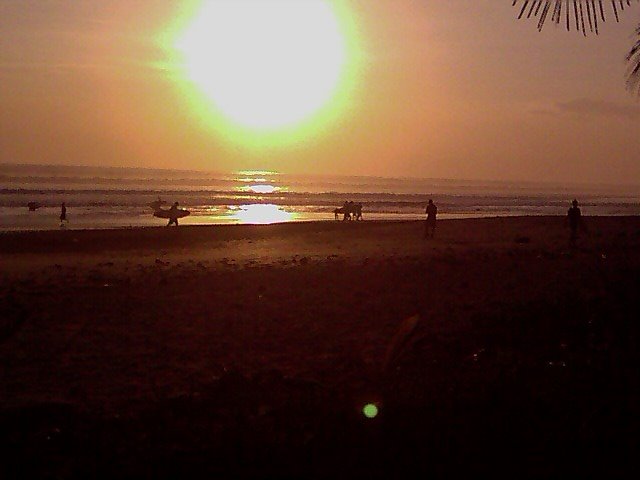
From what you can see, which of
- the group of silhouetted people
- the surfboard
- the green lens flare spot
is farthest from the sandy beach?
the surfboard

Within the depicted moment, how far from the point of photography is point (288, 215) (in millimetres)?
52188

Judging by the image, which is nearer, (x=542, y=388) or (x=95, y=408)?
(x=542, y=388)

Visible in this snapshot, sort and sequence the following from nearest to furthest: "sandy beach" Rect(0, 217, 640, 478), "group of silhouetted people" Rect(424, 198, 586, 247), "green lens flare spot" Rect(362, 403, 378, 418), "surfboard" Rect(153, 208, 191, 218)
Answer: "sandy beach" Rect(0, 217, 640, 478) → "green lens flare spot" Rect(362, 403, 378, 418) → "group of silhouetted people" Rect(424, 198, 586, 247) → "surfboard" Rect(153, 208, 191, 218)

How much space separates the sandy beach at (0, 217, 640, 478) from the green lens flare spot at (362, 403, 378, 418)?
5 centimetres

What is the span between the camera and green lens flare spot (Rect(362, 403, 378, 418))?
5.96 metres

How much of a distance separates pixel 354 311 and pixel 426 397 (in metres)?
4.96

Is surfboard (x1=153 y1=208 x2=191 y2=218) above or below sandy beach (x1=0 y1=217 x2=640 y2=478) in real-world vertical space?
below

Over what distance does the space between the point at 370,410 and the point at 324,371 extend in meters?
2.05

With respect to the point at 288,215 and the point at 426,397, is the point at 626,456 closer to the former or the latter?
the point at 426,397

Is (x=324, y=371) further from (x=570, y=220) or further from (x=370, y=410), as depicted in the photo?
(x=570, y=220)

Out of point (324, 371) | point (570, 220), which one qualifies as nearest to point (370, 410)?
point (324, 371)

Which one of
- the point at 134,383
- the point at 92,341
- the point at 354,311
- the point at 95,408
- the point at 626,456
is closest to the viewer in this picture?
the point at 626,456

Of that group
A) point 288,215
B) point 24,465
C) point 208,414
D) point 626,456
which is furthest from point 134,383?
point 288,215

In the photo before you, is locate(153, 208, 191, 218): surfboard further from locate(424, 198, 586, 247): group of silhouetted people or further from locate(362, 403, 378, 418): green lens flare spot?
locate(362, 403, 378, 418): green lens flare spot
